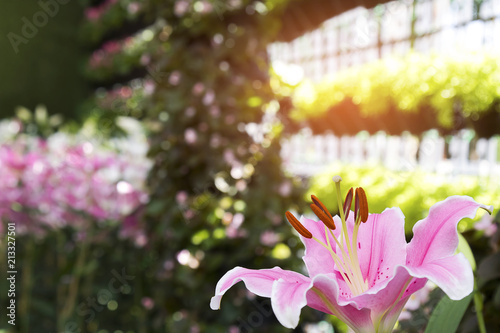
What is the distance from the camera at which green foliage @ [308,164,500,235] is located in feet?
6.44

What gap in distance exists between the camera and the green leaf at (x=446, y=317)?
0.37 meters

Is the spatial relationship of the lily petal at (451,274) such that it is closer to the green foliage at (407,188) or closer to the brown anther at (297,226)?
the brown anther at (297,226)

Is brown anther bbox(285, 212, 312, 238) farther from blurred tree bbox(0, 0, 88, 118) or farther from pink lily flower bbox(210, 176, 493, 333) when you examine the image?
blurred tree bbox(0, 0, 88, 118)

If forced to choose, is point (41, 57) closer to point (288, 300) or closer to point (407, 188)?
point (407, 188)

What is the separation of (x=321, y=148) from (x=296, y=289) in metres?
3.33

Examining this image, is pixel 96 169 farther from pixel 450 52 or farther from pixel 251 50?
pixel 450 52

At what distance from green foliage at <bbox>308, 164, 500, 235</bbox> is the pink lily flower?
142cm

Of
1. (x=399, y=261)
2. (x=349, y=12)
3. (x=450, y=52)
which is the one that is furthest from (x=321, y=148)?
(x=399, y=261)

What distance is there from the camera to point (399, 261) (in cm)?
36

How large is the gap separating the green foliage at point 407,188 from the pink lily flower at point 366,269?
4.66 feet

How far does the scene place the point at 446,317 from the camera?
0.37m

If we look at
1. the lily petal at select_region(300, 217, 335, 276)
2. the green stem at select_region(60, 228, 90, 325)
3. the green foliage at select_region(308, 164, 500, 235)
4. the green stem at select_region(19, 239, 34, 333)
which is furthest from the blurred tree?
the lily petal at select_region(300, 217, 335, 276)

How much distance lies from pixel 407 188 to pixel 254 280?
203 cm

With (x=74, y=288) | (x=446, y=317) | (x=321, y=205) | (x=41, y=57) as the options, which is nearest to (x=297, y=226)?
(x=321, y=205)
